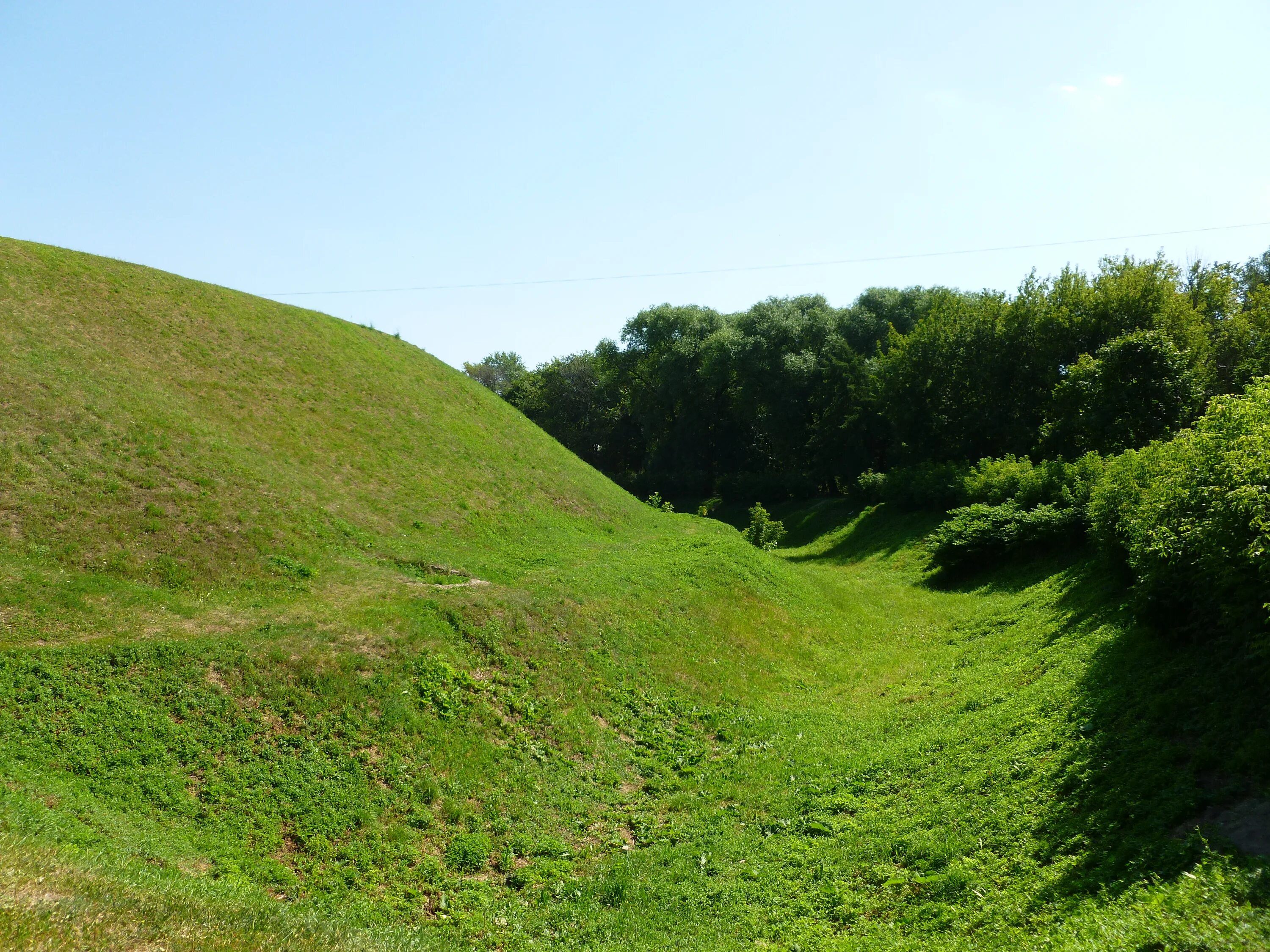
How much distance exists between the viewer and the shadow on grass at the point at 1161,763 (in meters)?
6.81

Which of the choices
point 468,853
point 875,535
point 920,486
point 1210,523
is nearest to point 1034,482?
point 920,486

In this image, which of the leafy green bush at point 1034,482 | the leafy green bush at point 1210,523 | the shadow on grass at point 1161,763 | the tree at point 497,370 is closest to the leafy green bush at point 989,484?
the leafy green bush at point 1034,482

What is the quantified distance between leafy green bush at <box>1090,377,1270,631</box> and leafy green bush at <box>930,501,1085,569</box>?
29.3 feet

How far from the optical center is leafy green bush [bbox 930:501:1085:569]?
2381 centimetres

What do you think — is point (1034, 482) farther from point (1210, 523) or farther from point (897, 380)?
point (1210, 523)

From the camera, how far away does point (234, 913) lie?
685 cm

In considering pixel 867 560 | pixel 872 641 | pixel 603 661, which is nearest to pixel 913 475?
pixel 867 560

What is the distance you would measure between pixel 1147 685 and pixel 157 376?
24.7 metres

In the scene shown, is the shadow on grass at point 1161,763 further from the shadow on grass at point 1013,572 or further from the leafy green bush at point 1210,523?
the shadow on grass at point 1013,572

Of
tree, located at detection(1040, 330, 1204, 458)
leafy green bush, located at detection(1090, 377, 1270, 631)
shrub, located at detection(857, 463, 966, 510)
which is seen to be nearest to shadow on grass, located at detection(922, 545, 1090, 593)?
tree, located at detection(1040, 330, 1204, 458)

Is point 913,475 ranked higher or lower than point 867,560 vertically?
higher

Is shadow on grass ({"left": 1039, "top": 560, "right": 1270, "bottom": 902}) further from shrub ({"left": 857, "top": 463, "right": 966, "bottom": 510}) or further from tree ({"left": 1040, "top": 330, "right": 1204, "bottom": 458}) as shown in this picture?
shrub ({"left": 857, "top": 463, "right": 966, "bottom": 510})

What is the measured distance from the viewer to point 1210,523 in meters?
9.07

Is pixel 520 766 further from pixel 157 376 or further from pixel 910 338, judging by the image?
pixel 910 338
